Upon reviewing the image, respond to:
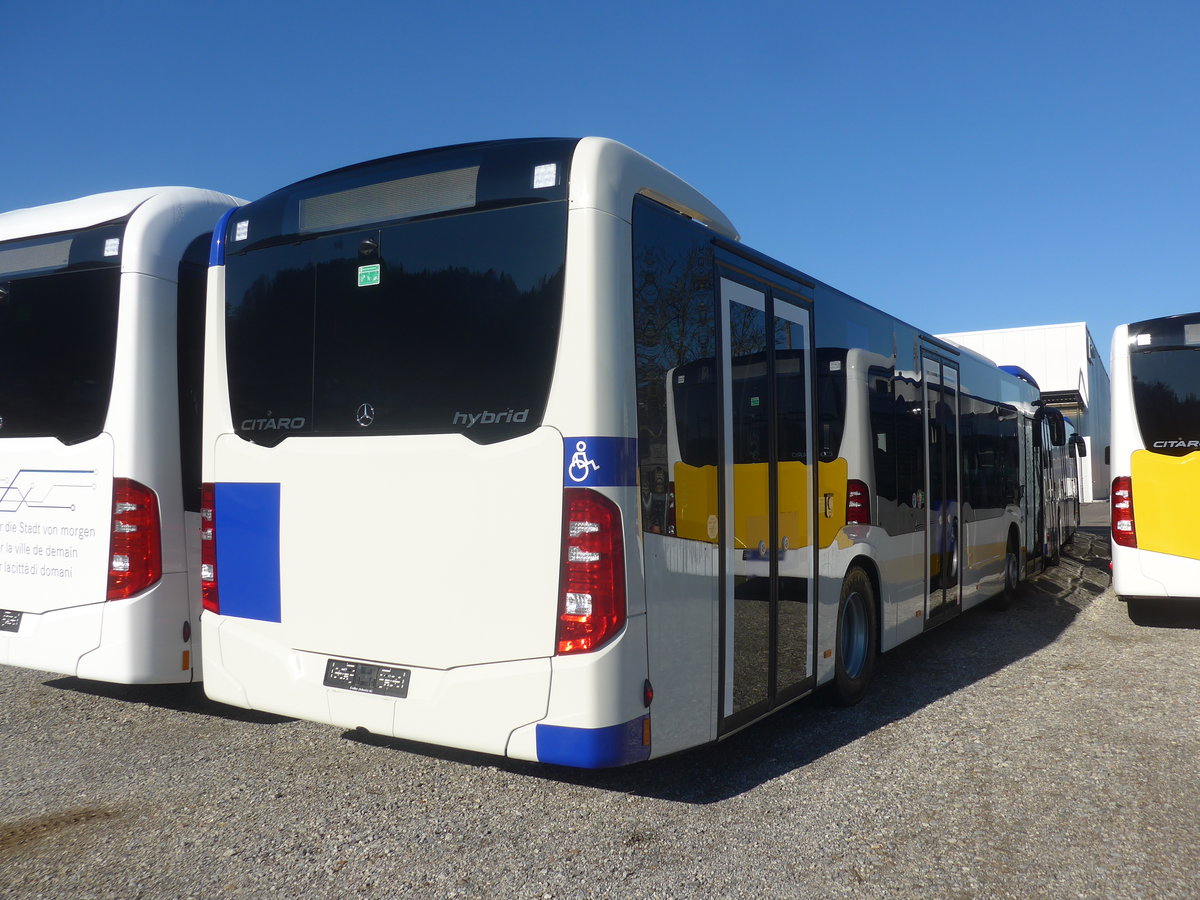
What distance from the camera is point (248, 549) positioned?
491 cm

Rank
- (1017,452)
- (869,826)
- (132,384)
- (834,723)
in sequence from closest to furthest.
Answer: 1. (869,826)
2. (132,384)
3. (834,723)
4. (1017,452)

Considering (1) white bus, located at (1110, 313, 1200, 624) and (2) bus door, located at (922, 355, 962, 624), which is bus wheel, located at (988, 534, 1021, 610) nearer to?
(1) white bus, located at (1110, 313, 1200, 624)

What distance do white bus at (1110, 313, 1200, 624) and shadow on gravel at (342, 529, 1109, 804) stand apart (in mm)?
1118

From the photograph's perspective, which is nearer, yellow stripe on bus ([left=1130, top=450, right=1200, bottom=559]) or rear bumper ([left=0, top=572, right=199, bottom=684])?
rear bumper ([left=0, top=572, right=199, bottom=684])

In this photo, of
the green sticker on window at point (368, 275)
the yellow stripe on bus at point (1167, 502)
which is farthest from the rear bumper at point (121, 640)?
the yellow stripe on bus at point (1167, 502)

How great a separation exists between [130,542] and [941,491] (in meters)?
6.34

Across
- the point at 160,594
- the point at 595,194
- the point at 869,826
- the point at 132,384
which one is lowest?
the point at 869,826

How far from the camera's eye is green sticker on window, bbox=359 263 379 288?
4.61 metres

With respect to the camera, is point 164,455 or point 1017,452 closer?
point 164,455

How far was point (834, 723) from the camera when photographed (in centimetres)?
612

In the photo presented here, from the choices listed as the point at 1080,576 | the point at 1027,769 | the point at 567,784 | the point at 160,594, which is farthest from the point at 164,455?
the point at 1080,576

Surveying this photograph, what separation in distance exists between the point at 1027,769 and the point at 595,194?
3724 millimetres

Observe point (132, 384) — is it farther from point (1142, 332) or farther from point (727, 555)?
point (1142, 332)

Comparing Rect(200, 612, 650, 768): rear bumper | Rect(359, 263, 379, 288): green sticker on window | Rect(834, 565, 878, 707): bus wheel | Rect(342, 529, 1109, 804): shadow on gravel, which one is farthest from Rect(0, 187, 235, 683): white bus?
Rect(834, 565, 878, 707): bus wheel
